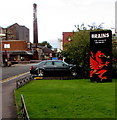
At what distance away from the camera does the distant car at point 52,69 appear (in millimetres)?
18484

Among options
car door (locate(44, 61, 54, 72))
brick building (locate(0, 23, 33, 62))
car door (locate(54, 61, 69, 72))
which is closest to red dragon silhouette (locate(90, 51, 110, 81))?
car door (locate(54, 61, 69, 72))

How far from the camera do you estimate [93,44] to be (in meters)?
15.0

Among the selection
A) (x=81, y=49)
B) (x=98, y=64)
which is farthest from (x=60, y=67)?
(x=98, y=64)

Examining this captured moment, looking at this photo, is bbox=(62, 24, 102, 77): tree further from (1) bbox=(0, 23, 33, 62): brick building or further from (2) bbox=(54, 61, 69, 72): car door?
(1) bbox=(0, 23, 33, 62): brick building

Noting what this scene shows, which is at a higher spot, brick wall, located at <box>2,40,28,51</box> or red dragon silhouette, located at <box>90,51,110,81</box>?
brick wall, located at <box>2,40,28,51</box>

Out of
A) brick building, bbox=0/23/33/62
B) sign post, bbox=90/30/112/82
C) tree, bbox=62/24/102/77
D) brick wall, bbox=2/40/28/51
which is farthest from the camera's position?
brick wall, bbox=2/40/28/51

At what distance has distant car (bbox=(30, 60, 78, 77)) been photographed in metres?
18.5

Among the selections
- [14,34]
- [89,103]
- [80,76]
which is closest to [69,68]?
[80,76]

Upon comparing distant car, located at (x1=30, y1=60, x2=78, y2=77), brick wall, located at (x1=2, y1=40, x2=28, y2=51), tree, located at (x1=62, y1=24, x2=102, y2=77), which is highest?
brick wall, located at (x1=2, y1=40, x2=28, y2=51)

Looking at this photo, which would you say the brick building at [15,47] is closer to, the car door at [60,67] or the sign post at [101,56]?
the car door at [60,67]

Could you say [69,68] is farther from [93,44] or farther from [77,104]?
[77,104]

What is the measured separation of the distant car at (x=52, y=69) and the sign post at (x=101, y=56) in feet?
12.7

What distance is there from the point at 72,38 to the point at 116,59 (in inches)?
164

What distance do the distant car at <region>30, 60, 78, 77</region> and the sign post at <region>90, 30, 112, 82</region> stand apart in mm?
3857
